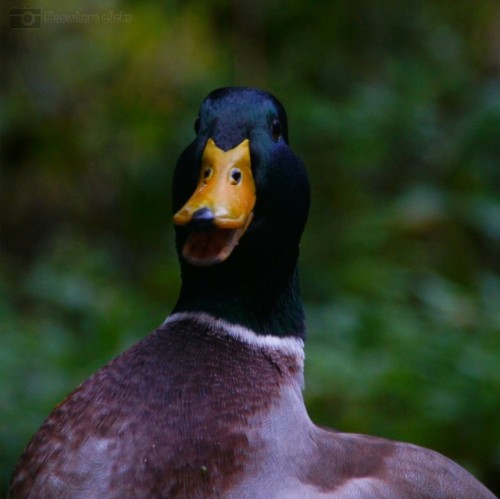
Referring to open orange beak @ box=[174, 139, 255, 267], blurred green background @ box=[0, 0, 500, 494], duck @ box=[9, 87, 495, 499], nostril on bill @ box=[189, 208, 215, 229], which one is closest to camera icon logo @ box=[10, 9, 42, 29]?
blurred green background @ box=[0, 0, 500, 494]

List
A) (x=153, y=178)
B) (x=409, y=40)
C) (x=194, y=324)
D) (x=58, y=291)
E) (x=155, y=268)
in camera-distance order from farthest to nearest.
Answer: (x=409, y=40) → (x=153, y=178) → (x=155, y=268) → (x=58, y=291) → (x=194, y=324)

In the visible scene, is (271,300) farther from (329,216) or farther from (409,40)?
(409,40)

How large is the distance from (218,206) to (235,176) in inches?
4.8

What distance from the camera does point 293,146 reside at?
226 inches

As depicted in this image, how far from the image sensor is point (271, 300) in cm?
240

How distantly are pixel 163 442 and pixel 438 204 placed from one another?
365 cm

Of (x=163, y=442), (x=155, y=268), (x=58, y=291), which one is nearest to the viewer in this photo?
(x=163, y=442)

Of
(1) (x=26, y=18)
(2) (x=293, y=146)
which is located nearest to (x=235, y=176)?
(2) (x=293, y=146)

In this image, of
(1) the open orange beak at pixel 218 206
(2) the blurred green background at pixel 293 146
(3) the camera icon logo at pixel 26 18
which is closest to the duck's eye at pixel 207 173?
(1) the open orange beak at pixel 218 206

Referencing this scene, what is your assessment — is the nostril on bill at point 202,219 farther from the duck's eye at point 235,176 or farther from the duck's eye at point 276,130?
the duck's eye at point 276,130

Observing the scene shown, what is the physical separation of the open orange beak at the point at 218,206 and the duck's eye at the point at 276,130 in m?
0.11

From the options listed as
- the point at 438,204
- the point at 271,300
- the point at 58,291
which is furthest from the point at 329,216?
the point at 271,300

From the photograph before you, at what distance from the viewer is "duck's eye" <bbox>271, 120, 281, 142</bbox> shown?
2.33 m

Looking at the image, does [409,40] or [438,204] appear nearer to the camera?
[438,204]
